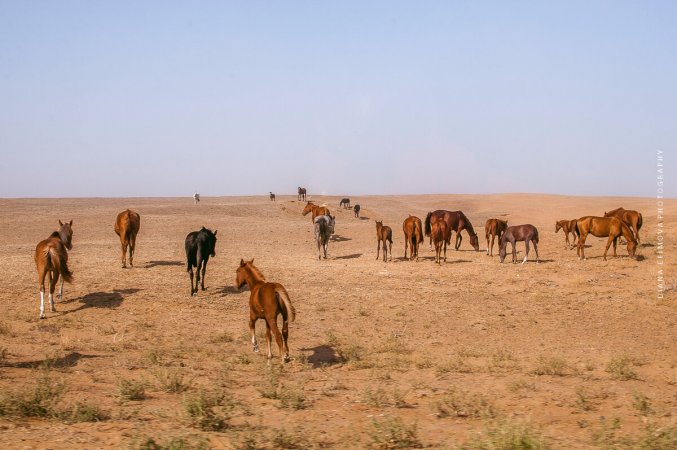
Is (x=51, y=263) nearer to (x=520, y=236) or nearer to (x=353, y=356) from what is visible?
(x=353, y=356)

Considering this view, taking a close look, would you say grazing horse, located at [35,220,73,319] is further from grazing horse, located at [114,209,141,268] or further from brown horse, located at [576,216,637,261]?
brown horse, located at [576,216,637,261]

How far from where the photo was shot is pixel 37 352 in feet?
39.5

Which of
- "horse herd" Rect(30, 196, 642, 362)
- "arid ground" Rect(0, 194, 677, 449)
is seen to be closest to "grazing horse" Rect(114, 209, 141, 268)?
"horse herd" Rect(30, 196, 642, 362)

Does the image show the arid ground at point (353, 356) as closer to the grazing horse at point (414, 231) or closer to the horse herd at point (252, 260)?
the horse herd at point (252, 260)

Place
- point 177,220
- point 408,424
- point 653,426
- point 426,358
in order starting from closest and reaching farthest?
1. point 653,426
2. point 408,424
3. point 426,358
4. point 177,220

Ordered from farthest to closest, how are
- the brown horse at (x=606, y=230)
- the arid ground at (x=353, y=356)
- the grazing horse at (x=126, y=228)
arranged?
the brown horse at (x=606, y=230) < the grazing horse at (x=126, y=228) < the arid ground at (x=353, y=356)

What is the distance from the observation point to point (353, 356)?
11719 mm

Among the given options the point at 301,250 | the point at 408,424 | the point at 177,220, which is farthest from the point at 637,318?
the point at 177,220

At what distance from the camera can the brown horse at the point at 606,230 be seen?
23906 millimetres

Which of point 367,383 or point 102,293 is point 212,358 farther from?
point 102,293

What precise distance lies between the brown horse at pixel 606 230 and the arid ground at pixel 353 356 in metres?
0.71

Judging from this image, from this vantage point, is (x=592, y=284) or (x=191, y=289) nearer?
(x=191, y=289)

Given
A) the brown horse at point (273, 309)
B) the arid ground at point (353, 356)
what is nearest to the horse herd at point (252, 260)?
the brown horse at point (273, 309)

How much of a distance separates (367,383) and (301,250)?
20.6 meters
